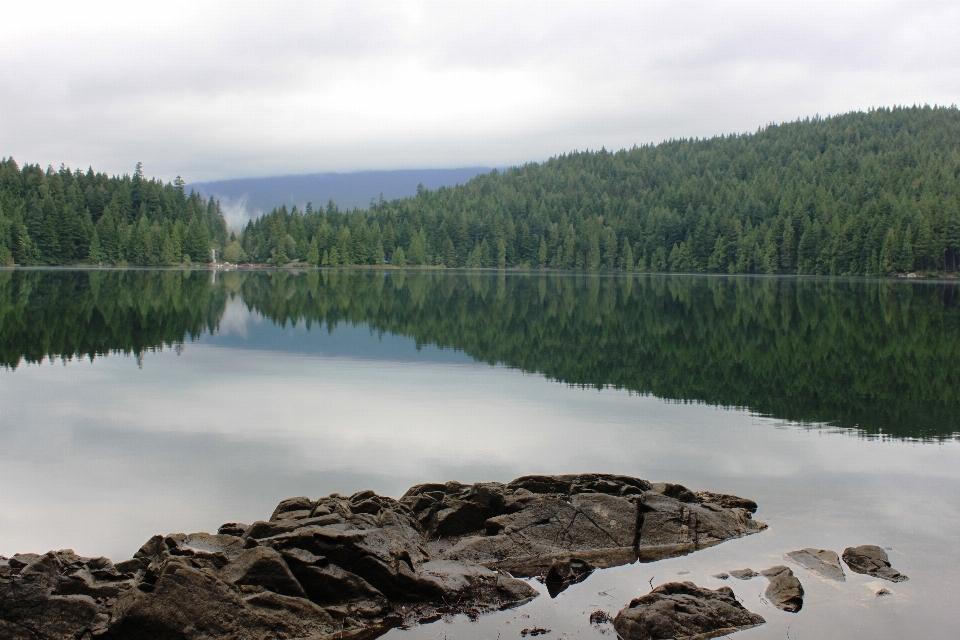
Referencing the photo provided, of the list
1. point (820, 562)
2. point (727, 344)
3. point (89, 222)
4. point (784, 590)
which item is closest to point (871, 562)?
point (820, 562)

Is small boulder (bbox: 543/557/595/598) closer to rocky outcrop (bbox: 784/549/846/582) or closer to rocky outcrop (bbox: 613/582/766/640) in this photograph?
rocky outcrop (bbox: 613/582/766/640)

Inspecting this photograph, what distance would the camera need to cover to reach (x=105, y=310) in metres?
51.3

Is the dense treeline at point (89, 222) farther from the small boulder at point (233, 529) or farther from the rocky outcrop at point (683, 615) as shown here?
the rocky outcrop at point (683, 615)

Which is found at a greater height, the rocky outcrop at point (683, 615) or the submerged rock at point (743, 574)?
the rocky outcrop at point (683, 615)

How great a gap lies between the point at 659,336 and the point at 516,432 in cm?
2309

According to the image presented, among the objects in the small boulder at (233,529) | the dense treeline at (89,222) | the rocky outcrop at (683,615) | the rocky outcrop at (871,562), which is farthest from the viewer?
the dense treeline at (89,222)

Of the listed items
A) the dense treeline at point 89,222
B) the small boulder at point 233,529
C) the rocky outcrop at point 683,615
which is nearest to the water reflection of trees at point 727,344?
the rocky outcrop at point 683,615

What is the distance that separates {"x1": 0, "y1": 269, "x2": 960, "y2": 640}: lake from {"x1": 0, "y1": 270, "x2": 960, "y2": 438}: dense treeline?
0.75 feet

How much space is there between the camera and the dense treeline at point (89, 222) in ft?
516

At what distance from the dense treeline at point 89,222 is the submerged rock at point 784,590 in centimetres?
15839

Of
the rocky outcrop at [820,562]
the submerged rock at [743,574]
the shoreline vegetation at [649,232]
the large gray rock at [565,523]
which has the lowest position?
the submerged rock at [743,574]

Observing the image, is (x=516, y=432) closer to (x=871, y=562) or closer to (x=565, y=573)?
(x=565, y=573)

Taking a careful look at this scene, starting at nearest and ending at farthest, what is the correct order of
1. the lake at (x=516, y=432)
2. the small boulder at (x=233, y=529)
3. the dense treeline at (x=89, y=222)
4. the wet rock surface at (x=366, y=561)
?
1. the wet rock surface at (x=366, y=561)
2. the lake at (x=516, y=432)
3. the small boulder at (x=233, y=529)
4. the dense treeline at (x=89, y=222)

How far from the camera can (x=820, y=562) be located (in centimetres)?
1253
